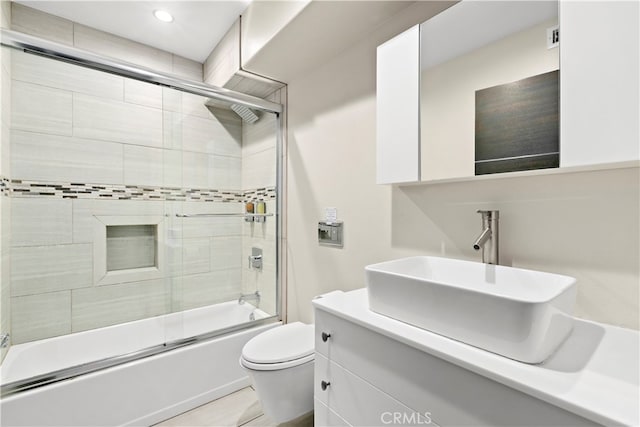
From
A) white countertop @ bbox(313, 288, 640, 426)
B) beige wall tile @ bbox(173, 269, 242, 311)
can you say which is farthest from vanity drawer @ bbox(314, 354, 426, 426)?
beige wall tile @ bbox(173, 269, 242, 311)

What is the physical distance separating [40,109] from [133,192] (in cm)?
71

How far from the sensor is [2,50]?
1471mm

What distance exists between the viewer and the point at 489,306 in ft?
2.37

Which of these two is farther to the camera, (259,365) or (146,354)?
(146,354)

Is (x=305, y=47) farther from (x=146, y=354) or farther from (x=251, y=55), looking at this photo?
(x=146, y=354)

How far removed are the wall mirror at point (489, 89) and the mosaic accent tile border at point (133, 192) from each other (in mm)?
1415

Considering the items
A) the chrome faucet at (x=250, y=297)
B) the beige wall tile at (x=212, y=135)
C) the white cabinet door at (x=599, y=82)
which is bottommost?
the chrome faucet at (x=250, y=297)

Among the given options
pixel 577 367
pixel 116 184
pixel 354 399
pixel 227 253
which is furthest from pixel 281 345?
pixel 116 184

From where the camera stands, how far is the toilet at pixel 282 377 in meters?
1.43

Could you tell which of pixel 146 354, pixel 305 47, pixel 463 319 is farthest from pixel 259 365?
pixel 305 47

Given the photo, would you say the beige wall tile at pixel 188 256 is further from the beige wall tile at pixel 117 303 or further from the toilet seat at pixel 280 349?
the toilet seat at pixel 280 349

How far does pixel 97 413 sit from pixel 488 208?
2.11 metres

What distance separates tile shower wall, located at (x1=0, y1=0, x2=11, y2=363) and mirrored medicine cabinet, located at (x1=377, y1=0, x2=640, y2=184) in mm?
1984

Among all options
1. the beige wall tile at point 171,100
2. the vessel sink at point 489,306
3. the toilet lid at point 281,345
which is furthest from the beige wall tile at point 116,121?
the vessel sink at point 489,306
